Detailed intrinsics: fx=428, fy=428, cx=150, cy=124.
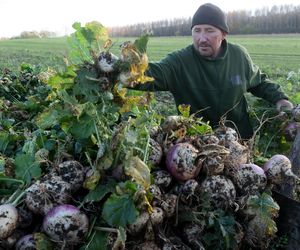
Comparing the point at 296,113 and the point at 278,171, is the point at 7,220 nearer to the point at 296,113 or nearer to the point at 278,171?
the point at 278,171

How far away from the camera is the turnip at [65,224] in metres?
2.16

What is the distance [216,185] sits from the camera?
2.52 meters

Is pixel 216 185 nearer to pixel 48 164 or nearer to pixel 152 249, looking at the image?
pixel 152 249

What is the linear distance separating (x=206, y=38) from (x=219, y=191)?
73.7 inches

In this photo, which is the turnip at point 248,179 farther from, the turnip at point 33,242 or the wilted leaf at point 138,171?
the turnip at point 33,242

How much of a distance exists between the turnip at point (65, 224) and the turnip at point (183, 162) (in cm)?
61

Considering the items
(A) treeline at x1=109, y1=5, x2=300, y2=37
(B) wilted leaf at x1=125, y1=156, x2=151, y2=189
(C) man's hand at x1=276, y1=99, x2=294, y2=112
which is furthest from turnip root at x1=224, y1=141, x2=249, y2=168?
(A) treeline at x1=109, y1=5, x2=300, y2=37

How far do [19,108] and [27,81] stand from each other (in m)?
1.97

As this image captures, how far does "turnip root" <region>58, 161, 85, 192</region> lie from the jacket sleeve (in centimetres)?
228

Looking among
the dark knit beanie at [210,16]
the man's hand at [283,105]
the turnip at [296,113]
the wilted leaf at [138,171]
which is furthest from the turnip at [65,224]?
the dark knit beanie at [210,16]

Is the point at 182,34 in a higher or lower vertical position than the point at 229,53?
lower

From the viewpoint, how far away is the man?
3.95m

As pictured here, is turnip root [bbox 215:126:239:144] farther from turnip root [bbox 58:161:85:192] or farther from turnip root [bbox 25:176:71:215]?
turnip root [bbox 25:176:71:215]

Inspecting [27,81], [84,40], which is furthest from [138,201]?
[27,81]
